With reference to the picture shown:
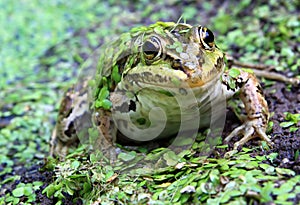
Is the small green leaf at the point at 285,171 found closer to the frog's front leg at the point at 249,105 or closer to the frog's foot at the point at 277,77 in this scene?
the frog's front leg at the point at 249,105

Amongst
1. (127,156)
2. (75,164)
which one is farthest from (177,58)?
(75,164)

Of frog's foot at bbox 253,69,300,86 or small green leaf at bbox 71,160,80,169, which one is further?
frog's foot at bbox 253,69,300,86

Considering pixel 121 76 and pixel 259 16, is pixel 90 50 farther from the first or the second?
pixel 121 76

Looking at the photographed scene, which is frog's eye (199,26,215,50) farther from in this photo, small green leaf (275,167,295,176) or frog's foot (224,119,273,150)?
small green leaf (275,167,295,176)

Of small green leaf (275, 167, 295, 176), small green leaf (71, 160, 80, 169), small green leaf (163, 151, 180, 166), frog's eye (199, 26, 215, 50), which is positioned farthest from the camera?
small green leaf (71, 160, 80, 169)

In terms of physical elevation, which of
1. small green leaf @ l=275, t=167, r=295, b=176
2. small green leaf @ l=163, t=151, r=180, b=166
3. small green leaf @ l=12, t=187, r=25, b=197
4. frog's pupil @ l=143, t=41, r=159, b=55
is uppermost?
frog's pupil @ l=143, t=41, r=159, b=55

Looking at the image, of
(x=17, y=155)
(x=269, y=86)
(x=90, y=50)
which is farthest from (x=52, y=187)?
(x=90, y=50)

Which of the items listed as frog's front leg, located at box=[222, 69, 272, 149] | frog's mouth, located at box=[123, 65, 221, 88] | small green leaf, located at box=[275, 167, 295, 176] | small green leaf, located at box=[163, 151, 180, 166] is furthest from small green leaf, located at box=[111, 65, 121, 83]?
small green leaf, located at box=[275, 167, 295, 176]
